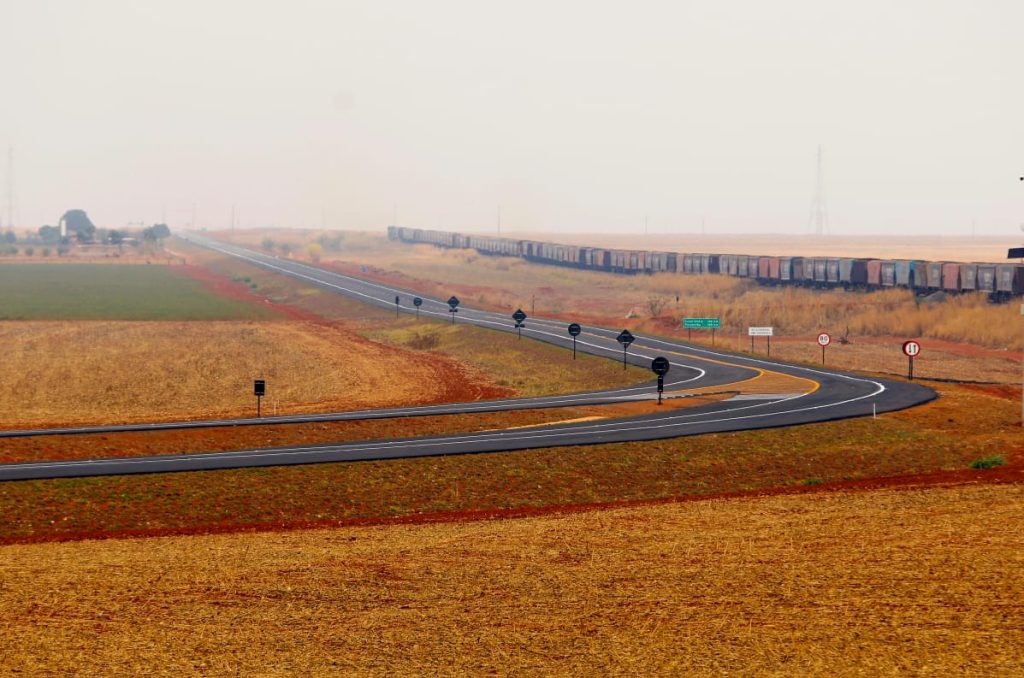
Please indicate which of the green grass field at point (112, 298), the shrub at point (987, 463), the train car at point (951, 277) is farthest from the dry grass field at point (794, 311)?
the shrub at point (987, 463)

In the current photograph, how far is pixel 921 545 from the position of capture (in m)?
28.8

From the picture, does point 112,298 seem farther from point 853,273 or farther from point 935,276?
point 935,276

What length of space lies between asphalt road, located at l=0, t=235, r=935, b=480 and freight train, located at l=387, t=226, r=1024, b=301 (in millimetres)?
28145

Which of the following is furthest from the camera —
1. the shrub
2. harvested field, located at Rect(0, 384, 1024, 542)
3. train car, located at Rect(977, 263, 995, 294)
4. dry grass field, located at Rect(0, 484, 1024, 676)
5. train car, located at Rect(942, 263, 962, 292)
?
train car, located at Rect(942, 263, 962, 292)

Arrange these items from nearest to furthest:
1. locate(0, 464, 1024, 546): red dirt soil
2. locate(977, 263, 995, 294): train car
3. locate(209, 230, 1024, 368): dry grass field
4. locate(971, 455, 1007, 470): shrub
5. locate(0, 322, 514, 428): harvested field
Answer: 1. locate(0, 464, 1024, 546): red dirt soil
2. locate(971, 455, 1007, 470): shrub
3. locate(0, 322, 514, 428): harvested field
4. locate(209, 230, 1024, 368): dry grass field
5. locate(977, 263, 995, 294): train car

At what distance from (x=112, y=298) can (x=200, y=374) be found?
208 feet

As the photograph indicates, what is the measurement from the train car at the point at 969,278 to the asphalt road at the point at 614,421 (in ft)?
92.5

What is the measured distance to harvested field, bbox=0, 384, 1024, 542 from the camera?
112 feet

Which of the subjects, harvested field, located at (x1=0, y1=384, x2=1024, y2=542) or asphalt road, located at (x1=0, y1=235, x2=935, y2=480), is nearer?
harvested field, located at (x1=0, y1=384, x2=1024, y2=542)

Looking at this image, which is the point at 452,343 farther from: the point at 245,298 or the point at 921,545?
the point at 921,545

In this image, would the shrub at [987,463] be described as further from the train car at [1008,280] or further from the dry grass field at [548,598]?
the train car at [1008,280]

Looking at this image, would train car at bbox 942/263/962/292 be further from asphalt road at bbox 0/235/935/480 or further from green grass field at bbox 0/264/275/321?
green grass field at bbox 0/264/275/321

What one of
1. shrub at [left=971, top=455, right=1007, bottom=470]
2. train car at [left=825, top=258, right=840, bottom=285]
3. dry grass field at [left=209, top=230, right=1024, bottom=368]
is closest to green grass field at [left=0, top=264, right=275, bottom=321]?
dry grass field at [left=209, top=230, right=1024, bottom=368]

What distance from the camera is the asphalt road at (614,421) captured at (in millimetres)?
40125
